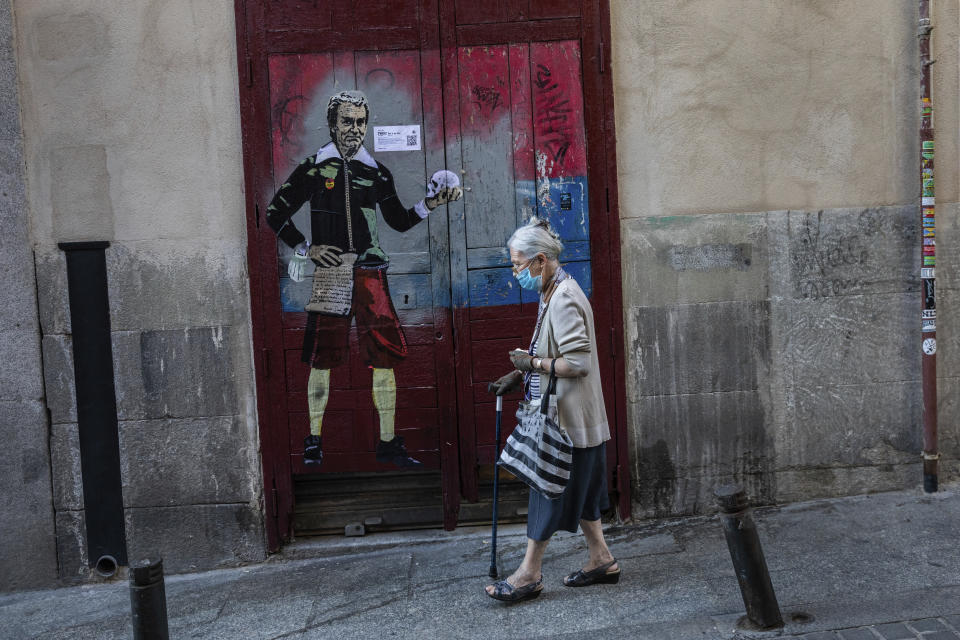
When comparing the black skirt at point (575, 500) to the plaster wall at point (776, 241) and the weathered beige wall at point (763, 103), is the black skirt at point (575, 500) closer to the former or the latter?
the plaster wall at point (776, 241)

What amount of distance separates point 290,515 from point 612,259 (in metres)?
2.67

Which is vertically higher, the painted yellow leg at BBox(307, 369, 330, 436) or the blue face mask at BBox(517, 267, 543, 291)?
the blue face mask at BBox(517, 267, 543, 291)

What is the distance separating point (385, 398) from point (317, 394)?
44 centimetres

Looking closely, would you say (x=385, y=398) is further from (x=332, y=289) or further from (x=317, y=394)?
(x=332, y=289)

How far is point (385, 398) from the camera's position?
→ 17.9 ft

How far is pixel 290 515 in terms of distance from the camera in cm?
550

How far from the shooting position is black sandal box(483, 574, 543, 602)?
434 centimetres

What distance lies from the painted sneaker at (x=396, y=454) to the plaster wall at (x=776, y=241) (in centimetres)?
145

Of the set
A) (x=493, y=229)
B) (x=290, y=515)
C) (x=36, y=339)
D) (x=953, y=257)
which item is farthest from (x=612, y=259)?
(x=36, y=339)

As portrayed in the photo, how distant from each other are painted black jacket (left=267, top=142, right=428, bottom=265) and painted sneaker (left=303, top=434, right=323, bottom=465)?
1188 mm

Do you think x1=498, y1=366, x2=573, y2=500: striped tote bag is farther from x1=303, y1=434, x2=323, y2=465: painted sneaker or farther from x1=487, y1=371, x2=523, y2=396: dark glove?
x1=303, y1=434, x2=323, y2=465: painted sneaker

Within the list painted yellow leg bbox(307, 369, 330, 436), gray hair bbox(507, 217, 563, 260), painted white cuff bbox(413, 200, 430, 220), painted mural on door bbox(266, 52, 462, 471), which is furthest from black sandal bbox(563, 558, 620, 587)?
painted white cuff bbox(413, 200, 430, 220)

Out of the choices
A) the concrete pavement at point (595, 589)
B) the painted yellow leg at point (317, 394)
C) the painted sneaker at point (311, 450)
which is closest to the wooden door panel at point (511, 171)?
the painted yellow leg at point (317, 394)

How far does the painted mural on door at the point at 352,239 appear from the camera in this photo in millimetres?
5312
